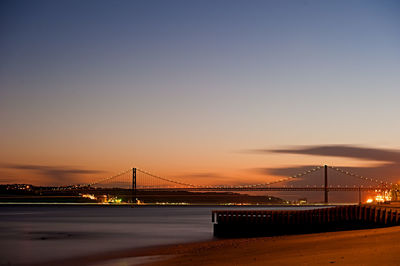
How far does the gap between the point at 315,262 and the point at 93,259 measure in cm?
1587

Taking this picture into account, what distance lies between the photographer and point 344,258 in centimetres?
1576

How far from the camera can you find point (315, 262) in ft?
50.7

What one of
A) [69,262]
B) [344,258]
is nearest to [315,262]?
[344,258]

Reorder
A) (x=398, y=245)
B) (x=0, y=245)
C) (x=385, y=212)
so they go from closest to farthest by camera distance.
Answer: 1. (x=398, y=245)
2. (x=385, y=212)
3. (x=0, y=245)

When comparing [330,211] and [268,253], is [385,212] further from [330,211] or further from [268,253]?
[268,253]

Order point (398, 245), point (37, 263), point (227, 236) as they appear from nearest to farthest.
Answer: point (398, 245), point (37, 263), point (227, 236)

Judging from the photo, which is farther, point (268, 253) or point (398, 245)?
point (268, 253)

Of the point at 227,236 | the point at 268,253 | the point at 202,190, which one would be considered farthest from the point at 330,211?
the point at 202,190

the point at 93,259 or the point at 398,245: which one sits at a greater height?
the point at 398,245

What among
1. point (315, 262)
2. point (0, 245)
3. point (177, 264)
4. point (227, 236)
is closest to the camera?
point (315, 262)

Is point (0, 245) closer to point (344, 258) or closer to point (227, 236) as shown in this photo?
point (227, 236)

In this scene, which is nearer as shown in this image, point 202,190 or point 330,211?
point 330,211

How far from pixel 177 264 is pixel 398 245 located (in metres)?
6.76

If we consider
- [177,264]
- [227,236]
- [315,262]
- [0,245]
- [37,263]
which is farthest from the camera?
[227,236]
